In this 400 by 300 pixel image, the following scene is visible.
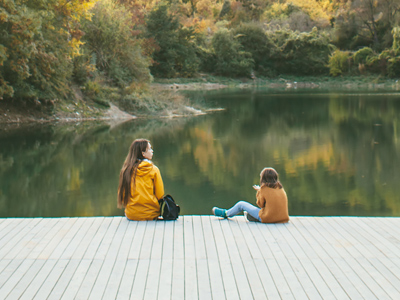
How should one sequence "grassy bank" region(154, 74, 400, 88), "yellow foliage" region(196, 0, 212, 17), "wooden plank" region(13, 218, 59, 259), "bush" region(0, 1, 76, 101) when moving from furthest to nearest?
"yellow foliage" region(196, 0, 212, 17) → "grassy bank" region(154, 74, 400, 88) → "bush" region(0, 1, 76, 101) → "wooden plank" region(13, 218, 59, 259)

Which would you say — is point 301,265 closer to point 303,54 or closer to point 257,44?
point 303,54

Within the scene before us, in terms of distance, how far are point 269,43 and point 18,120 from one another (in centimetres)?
4447

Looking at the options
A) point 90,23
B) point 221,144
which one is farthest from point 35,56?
point 221,144

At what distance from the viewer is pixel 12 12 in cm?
1830

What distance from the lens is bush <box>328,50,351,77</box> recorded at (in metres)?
56.9

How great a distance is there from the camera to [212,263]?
4688 mm

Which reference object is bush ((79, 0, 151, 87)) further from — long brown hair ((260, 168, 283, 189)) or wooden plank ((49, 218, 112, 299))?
long brown hair ((260, 168, 283, 189))

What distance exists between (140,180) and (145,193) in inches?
6.2

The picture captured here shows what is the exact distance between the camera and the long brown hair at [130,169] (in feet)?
19.4

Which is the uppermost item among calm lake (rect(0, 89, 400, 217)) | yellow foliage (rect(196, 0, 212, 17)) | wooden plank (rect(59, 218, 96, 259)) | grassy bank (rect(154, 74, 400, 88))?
yellow foliage (rect(196, 0, 212, 17))

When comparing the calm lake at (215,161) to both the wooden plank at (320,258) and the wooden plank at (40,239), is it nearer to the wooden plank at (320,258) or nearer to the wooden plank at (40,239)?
the wooden plank at (40,239)

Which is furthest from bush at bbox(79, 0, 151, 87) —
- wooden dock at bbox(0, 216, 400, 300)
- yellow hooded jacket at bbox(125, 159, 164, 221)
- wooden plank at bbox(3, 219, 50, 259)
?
wooden dock at bbox(0, 216, 400, 300)

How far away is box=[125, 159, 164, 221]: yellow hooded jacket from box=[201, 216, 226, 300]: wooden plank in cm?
61

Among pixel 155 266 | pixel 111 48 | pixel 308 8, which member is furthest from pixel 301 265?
pixel 308 8
